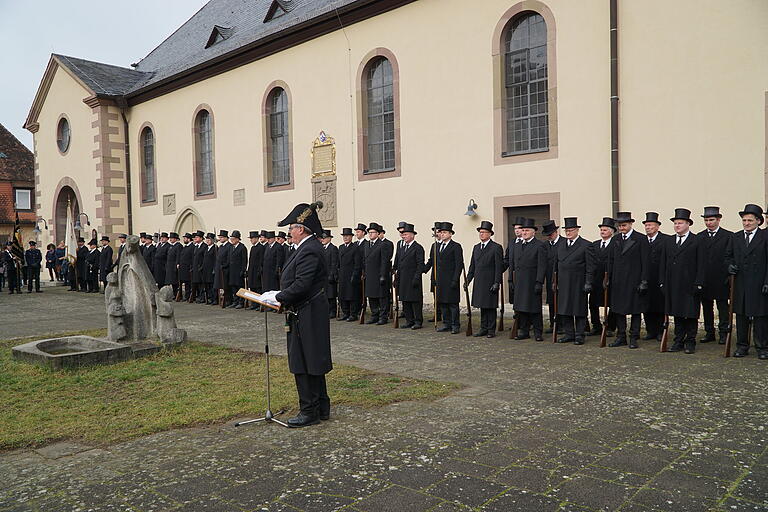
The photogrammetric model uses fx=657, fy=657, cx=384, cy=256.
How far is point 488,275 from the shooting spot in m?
10.6

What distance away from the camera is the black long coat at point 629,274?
9.12 meters

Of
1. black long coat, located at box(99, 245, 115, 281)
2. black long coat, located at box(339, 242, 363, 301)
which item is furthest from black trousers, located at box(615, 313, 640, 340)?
black long coat, located at box(99, 245, 115, 281)

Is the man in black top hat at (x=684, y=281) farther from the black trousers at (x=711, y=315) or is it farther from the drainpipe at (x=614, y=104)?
the drainpipe at (x=614, y=104)

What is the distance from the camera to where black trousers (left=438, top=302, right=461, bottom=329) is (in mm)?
10953

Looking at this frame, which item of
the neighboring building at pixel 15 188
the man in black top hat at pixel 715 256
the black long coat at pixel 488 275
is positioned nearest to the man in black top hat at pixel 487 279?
the black long coat at pixel 488 275

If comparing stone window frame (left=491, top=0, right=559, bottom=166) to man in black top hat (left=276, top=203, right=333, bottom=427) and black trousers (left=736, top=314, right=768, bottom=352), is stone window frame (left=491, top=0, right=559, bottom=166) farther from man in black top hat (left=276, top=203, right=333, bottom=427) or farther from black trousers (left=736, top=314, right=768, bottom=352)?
man in black top hat (left=276, top=203, right=333, bottom=427)

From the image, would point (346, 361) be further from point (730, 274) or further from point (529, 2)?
point (529, 2)

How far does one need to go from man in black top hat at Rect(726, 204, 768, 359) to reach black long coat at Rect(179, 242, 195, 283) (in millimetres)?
13287

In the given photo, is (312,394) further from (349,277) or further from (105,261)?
(105,261)

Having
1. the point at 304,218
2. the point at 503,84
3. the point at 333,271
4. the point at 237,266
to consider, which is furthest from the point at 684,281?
the point at 237,266

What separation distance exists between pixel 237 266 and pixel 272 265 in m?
1.52

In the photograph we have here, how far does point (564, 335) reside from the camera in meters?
9.66

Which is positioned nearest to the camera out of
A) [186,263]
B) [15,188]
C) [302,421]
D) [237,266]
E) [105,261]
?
[302,421]

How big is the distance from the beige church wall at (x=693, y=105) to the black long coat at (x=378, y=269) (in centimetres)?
431
